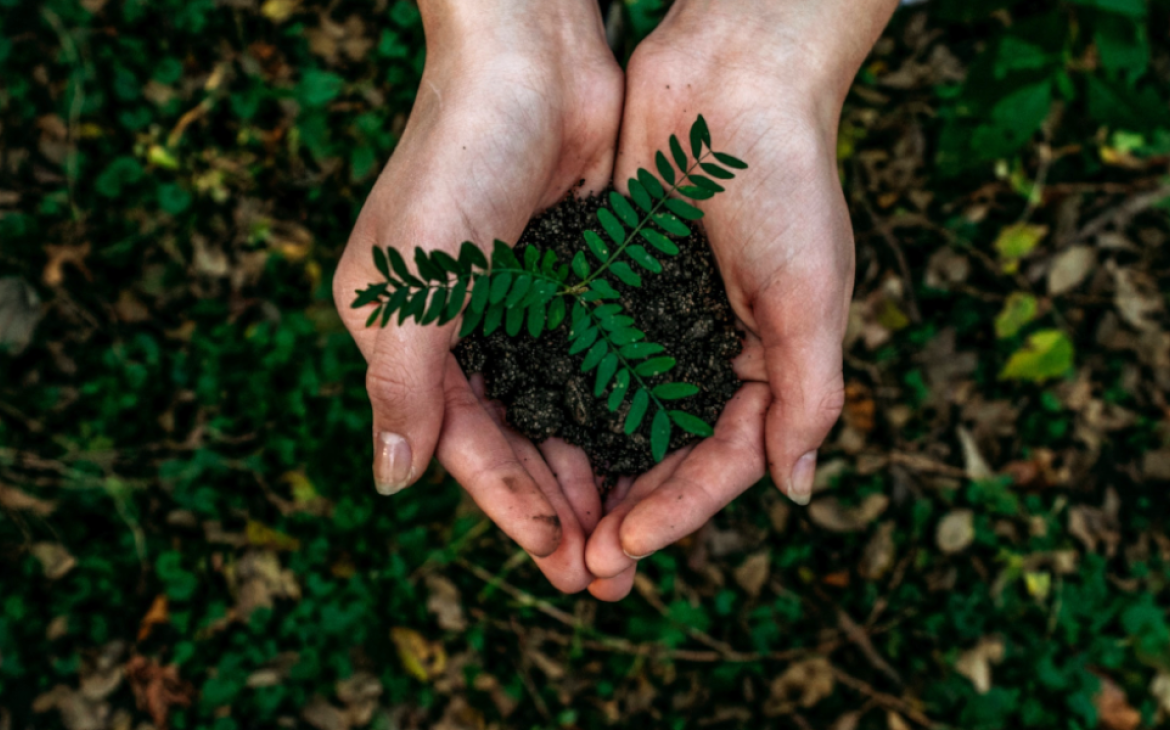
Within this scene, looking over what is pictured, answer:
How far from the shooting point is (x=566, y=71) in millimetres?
2709

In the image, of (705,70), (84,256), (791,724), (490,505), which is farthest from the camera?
(84,256)

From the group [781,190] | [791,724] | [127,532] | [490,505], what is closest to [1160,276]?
[781,190]

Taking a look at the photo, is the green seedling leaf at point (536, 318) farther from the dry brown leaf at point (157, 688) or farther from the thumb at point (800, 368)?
the dry brown leaf at point (157, 688)

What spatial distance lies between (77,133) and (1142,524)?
5182 mm

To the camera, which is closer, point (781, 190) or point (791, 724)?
point (781, 190)

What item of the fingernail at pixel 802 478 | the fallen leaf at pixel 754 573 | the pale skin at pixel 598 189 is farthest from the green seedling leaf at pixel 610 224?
the fallen leaf at pixel 754 573

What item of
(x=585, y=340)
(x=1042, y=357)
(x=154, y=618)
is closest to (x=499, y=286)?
(x=585, y=340)

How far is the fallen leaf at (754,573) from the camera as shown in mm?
3510

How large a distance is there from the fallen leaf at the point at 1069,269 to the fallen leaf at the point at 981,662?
5.30ft

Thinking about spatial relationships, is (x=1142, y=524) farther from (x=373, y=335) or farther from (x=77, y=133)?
(x=77, y=133)

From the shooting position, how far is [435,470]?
3.46 metres

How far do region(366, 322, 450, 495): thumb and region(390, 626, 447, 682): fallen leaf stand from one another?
4.21 ft

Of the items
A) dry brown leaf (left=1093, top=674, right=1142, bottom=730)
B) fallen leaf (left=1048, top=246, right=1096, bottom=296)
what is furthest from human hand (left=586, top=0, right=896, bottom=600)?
Result: dry brown leaf (left=1093, top=674, right=1142, bottom=730)

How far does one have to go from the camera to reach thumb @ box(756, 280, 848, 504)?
8.06 ft
